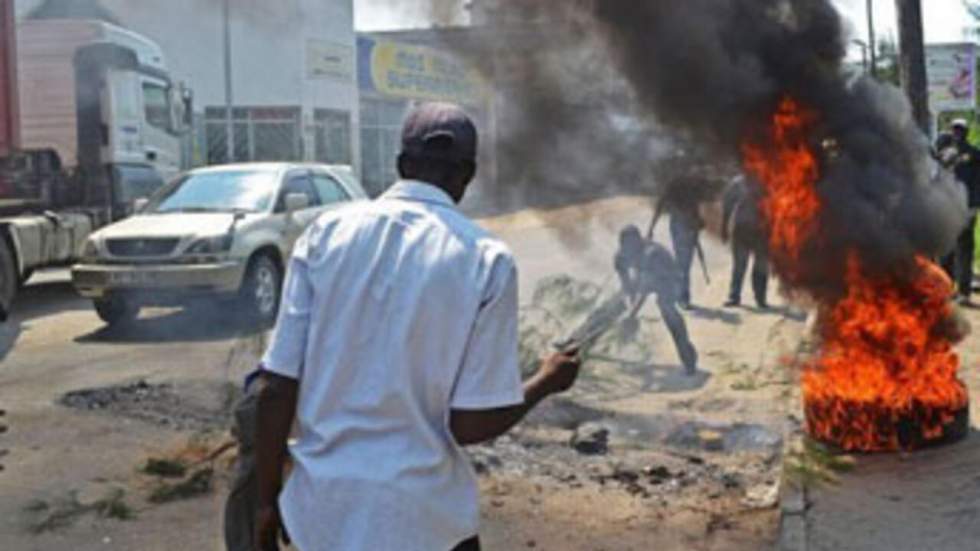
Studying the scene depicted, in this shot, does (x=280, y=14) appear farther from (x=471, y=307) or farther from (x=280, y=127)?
(x=280, y=127)

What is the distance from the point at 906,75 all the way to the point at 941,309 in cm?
602

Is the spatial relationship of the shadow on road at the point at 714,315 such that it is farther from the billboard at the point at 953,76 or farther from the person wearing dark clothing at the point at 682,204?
the billboard at the point at 953,76

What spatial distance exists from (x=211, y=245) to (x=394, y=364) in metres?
8.80

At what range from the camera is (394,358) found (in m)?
2.18

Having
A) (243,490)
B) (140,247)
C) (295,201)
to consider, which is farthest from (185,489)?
(295,201)

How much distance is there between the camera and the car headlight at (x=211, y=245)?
1056 cm

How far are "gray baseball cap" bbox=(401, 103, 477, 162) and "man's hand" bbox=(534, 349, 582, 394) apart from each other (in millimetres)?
511

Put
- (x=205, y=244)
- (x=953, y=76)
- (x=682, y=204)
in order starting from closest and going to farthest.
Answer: (x=682, y=204), (x=205, y=244), (x=953, y=76)

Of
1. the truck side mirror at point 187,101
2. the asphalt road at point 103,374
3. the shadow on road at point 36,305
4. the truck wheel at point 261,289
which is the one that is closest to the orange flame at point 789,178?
the asphalt road at point 103,374

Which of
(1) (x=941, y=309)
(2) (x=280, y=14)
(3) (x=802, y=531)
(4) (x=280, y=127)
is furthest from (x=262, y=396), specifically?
(4) (x=280, y=127)

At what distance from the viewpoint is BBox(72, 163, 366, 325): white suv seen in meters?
10.6

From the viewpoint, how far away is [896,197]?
6242 mm

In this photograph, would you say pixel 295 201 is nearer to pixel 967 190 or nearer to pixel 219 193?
pixel 219 193

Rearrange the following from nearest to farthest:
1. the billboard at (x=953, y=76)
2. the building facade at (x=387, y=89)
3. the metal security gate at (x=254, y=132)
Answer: the building facade at (x=387, y=89), the metal security gate at (x=254, y=132), the billboard at (x=953, y=76)
